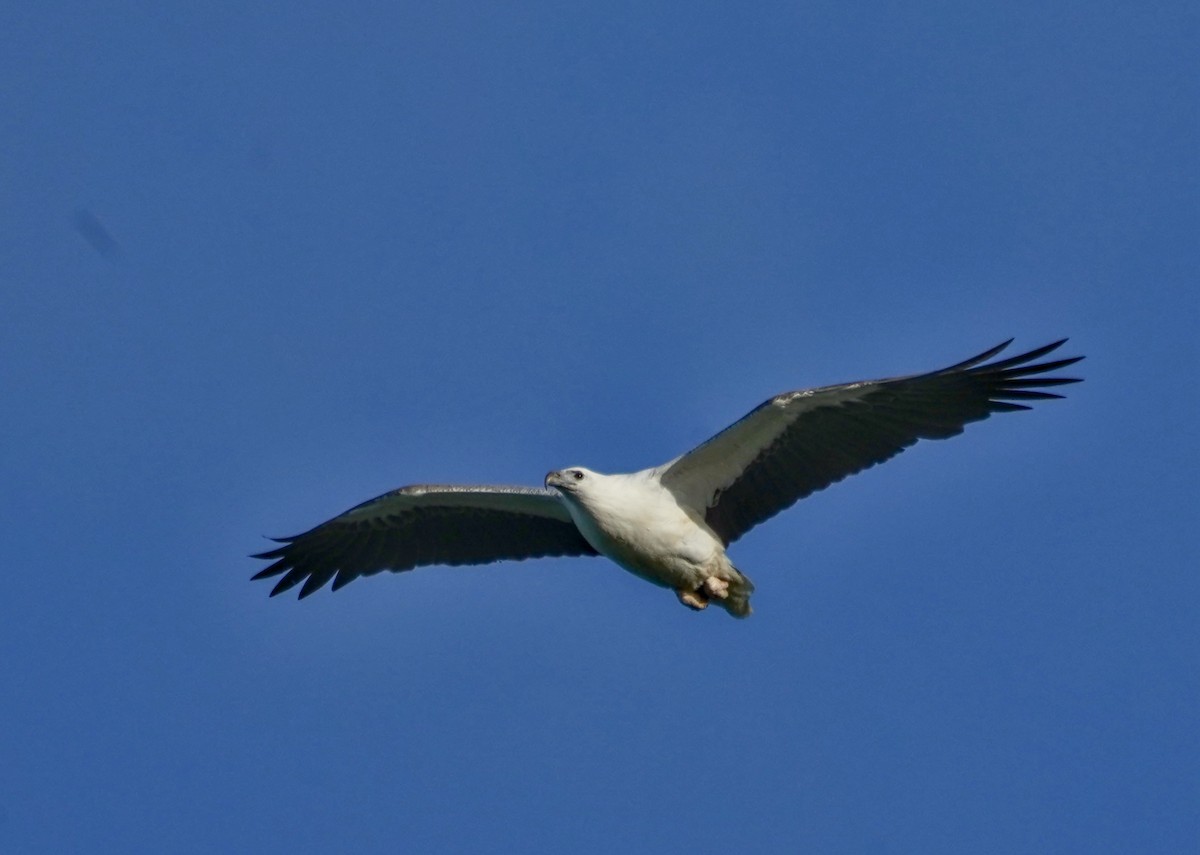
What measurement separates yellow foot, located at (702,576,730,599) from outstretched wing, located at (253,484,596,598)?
142 centimetres

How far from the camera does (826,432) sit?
48.8 feet

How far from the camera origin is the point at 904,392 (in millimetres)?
14633

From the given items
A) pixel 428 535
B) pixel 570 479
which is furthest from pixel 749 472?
pixel 428 535

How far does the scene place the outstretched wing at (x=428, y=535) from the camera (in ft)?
52.1

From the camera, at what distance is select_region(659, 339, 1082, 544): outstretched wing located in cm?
1454

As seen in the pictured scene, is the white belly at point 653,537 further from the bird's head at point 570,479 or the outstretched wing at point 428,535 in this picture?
the outstretched wing at point 428,535

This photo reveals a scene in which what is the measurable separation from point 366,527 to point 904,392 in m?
5.13

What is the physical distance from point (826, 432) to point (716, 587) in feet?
5.17

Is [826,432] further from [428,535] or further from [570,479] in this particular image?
[428,535]

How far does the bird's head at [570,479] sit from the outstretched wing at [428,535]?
0.63m

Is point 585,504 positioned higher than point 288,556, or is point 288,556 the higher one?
point 288,556

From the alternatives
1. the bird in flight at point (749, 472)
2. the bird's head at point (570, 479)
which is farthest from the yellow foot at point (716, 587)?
the bird's head at point (570, 479)

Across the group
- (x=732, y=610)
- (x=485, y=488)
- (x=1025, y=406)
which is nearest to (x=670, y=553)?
(x=732, y=610)

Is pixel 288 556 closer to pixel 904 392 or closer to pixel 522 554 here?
pixel 522 554
